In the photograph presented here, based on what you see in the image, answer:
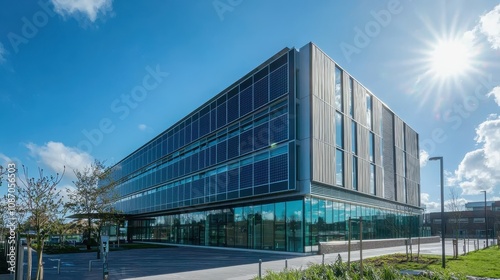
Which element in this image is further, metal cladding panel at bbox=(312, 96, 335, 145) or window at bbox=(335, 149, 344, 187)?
window at bbox=(335, 149, 344, 187)

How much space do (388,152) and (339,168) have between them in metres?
15.6

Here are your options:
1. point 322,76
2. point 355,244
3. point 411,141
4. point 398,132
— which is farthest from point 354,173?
point 411,141

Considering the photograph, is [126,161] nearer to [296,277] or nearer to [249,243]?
[249,243]

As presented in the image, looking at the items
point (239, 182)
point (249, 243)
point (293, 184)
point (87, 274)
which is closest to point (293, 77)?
point (293, 184)

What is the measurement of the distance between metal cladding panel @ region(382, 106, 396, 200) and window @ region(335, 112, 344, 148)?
1260cm

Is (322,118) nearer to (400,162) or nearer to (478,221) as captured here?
(400,162)

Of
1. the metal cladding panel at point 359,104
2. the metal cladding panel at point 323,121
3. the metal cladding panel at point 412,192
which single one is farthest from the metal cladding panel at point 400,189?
the metal cladding panel at point 323,121

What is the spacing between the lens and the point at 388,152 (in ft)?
157

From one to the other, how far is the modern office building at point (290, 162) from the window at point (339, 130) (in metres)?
0.10

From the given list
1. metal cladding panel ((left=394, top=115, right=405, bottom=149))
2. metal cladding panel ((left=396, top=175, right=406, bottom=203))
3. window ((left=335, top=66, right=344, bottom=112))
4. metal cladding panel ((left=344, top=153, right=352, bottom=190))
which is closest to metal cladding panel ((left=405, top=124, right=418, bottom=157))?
metal cladding panel ((left=394, top=115, right=405, bottom=149))

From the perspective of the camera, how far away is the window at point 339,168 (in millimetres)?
34497

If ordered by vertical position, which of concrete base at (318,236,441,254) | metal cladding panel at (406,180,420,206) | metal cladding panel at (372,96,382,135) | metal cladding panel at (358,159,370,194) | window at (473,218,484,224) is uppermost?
metal cladding panel at (372,96,382,135)

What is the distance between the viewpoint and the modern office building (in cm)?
3181

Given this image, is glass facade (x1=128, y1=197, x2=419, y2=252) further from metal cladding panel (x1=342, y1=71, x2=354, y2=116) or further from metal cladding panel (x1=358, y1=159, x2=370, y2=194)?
metal cladding panel (x1=342, y1=71, x2=354, y2=116)
